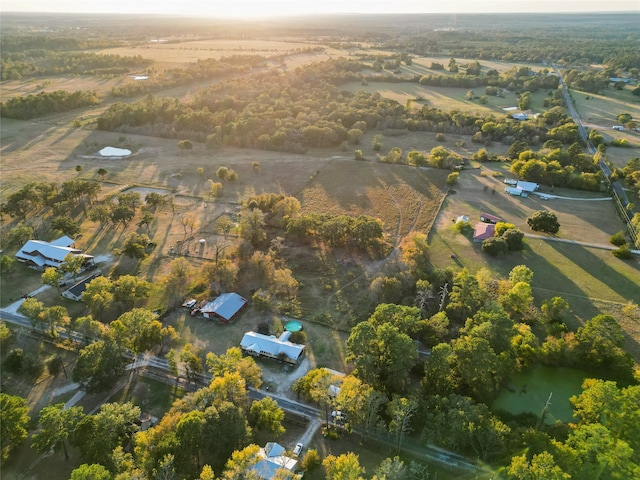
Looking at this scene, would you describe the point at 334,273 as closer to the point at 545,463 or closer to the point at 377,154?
the point at 545,463

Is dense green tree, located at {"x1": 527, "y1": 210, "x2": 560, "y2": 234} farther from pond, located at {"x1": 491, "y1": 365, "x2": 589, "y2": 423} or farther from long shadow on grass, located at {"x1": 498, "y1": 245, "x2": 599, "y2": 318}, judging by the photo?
pond, located at {"x1": 491, "y1": 365, "x2": 589, "y2": 423}

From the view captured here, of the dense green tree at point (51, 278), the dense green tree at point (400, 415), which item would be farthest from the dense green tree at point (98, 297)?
the dense green tree at point (400, 415)

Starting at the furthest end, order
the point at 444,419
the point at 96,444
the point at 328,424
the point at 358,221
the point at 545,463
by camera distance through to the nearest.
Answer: the point at 358,221, the point at 328,424, the point at 444,419, the point at 96,444, the point at 545,463

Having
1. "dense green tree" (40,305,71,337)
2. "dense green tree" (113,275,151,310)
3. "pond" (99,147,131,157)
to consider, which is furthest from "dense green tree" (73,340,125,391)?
"pond" (99,147,131,157)

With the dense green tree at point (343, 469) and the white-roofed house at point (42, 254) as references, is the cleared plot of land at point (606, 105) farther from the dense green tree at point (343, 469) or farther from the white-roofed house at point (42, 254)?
the white-roofed house at point (42, 254)

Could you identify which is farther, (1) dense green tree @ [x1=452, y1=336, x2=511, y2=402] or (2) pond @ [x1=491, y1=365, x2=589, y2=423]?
(2) pond @ [x1=491, y1=365, x2=589, y2=423]

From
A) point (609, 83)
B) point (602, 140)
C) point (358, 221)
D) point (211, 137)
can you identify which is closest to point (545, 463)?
point (358, 221)
